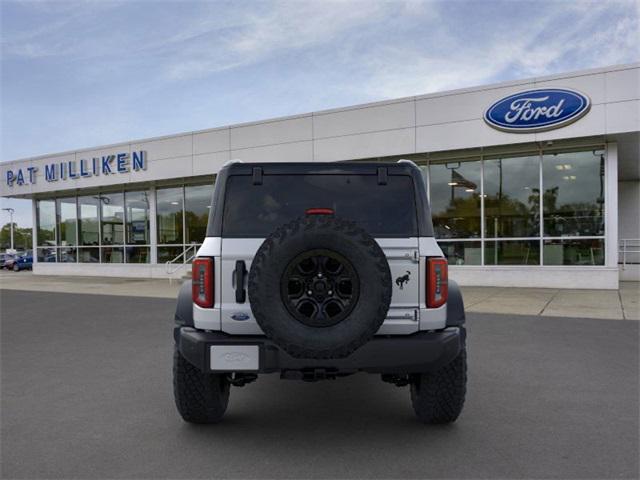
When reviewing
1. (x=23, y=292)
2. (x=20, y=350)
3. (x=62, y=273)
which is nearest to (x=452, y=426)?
(x=20, y=350)

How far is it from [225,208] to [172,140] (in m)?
17.6

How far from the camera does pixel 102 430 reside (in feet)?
12.4

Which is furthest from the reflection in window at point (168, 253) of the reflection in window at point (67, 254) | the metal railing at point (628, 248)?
A: the metal railing at point (628, 248)

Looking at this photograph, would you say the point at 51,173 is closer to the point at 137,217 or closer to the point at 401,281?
the point at 137,217

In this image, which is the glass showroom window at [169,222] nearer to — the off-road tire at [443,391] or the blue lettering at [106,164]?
the blue lettering at [106,164]

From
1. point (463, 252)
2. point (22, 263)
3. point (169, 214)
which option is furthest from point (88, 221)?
point (463, 252)

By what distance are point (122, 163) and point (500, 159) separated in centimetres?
1545

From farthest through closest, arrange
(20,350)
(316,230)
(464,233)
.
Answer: (464,233) → (20,350) → (316,230)

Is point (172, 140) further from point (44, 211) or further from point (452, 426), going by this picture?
point (452, 426)

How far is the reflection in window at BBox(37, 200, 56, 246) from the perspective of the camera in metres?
25.6

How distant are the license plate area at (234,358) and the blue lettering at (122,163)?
19812mm

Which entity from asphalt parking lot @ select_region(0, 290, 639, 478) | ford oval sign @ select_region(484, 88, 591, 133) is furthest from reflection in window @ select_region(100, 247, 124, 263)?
ford oval sign @ select_region(484, 88, 591, 133)

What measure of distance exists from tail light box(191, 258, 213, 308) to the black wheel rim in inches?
24.1

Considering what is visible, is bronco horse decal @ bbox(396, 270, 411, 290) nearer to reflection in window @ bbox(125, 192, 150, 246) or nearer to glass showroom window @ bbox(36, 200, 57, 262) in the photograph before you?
reflection in window @ bbox(125, 192, 150, 246)
